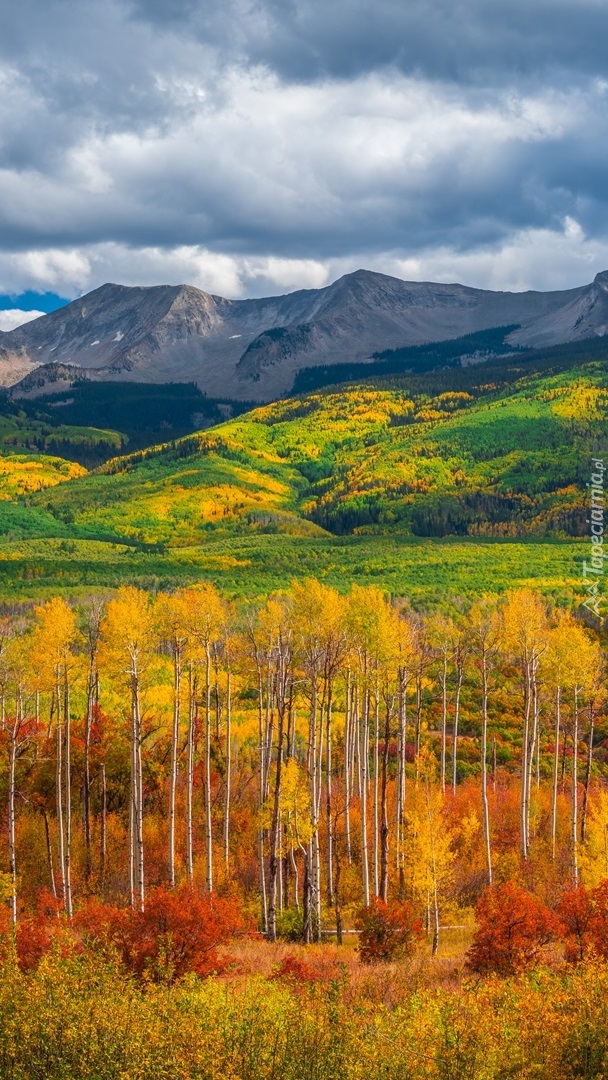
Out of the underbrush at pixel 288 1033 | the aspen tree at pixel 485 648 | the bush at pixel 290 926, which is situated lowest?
the bush at pixel 290 926

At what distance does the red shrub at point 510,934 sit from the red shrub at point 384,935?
487cm

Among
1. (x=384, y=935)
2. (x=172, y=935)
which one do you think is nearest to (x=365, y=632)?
(x=384, y=935)

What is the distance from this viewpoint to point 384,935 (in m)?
42.2

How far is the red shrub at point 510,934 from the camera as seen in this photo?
3684cm

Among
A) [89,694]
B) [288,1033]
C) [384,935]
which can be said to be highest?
[89,694]

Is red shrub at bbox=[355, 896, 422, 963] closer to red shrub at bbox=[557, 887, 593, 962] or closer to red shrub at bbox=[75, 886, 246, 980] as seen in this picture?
red shrub at bbox=[557, 887, 593, 962]

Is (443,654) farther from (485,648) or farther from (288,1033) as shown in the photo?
(288,1033)

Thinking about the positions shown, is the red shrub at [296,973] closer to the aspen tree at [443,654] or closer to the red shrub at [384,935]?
the red shrub at [384,935]

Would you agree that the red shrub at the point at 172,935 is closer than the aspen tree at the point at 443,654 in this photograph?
Yes

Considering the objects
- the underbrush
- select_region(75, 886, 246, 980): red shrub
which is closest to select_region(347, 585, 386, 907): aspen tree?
select_region(75, 886, 246, 980): red shrub

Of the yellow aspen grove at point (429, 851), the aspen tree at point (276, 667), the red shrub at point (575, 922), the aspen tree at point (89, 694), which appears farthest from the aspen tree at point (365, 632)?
the aspen tree at point (89, 694)

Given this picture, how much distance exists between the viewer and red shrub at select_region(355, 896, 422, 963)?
139 ft

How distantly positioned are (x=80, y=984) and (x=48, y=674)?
79.9 ft

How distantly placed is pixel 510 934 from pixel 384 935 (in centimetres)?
729
